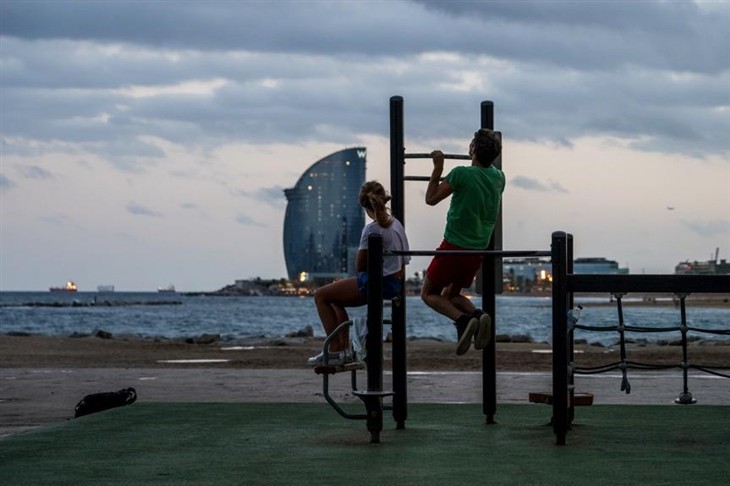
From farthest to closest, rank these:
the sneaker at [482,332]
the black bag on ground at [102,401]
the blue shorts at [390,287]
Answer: the black bag on ground at [102,401], the blue shorts at [390,287], the sneaker at [482,332]

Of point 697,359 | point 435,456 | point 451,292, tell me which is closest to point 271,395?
point 451,292

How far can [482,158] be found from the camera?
8570 mm

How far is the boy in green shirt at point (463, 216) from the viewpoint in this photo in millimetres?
8375

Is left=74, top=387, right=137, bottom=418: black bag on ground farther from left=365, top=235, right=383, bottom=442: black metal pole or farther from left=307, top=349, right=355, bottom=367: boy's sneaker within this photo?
left=365, top=235, right=383, bottom=442: black metal pole

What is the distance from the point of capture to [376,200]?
8266 millimetres

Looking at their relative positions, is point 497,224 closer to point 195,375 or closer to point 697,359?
point 195,375

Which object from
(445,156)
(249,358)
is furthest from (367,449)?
(249,358)

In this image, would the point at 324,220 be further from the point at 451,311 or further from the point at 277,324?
the point at 451,311

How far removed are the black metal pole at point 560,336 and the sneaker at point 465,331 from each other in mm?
577

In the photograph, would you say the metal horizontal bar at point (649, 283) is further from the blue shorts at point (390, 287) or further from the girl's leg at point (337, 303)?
the girl's leg at point (337, 303)

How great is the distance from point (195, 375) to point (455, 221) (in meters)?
9.25

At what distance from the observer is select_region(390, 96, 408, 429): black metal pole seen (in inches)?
347

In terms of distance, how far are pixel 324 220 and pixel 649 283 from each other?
17372 cm

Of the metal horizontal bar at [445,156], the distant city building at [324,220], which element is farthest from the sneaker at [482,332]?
the distant city building at [324,220]
